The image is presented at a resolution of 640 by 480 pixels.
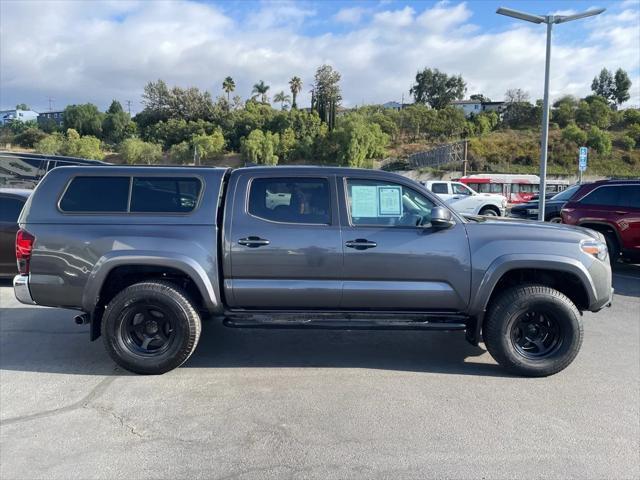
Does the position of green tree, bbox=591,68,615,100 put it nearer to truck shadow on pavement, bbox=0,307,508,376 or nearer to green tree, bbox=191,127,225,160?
green tree, bbox=191,127,225,160

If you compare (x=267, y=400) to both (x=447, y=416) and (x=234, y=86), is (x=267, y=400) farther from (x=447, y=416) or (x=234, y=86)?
(x=234, y=86)

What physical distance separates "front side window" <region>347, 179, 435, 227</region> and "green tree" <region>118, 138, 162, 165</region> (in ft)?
205

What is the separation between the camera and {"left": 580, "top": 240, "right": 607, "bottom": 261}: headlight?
4.52 metres

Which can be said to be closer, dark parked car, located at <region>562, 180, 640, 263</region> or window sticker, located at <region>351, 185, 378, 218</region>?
window sticker, located at <region>351, 185, 378, 218</region>

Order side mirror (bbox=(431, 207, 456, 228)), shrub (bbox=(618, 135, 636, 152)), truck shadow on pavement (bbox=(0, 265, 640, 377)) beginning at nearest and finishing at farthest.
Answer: side mirror (bbox=(431, 207, 456, 228)) → truck shadow on pavement (bbox=(0, 265, 640, 377)) → shrub (bbox=(618, 135, 636, 152))

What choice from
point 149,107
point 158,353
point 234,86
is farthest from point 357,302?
point 234,86

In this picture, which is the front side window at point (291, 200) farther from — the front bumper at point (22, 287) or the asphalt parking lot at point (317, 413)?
the front bumper at point (22, 287)

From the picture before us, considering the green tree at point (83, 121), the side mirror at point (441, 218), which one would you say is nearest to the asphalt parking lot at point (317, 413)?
the side mirror at point (441, 218)

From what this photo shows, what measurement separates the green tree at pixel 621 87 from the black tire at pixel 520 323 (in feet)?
349

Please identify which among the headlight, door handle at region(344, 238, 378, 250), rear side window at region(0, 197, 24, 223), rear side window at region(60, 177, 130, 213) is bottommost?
the headlight

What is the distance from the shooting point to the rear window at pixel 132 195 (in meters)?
4.56

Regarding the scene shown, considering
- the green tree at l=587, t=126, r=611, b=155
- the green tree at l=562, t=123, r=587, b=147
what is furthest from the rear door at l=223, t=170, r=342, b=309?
the green tree at l=562, t=123, r=587, b=147

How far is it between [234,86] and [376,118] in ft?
151

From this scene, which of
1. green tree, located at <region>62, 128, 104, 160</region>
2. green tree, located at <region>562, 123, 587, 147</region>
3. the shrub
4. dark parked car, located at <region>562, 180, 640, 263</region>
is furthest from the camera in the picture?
the shrub
